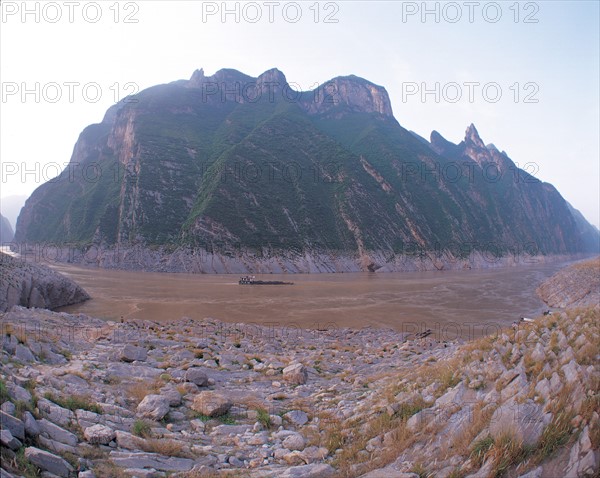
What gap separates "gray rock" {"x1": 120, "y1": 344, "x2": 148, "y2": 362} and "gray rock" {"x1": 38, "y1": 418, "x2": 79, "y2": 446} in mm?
6165

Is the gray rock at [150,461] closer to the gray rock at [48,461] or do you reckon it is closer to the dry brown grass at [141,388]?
the gray rock at [48,461]

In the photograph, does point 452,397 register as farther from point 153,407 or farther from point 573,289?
point 573,289

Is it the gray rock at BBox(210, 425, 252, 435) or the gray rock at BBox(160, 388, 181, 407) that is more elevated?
the gray rock at BBox(160, 388, 181, 407)

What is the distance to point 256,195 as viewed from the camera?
94.8 m

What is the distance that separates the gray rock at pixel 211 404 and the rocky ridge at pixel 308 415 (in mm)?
25

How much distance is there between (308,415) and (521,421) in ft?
13.9

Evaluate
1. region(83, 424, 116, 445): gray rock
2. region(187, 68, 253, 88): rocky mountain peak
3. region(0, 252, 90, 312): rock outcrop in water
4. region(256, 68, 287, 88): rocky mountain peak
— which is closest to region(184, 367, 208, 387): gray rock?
region(83, 424, 116, 445): gray rock

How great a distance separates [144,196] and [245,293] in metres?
57.6

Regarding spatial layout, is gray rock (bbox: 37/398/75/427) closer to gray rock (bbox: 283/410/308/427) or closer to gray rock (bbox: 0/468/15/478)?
gray rock (bbox: 0/468/15/478)

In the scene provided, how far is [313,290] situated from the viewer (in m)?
49.1

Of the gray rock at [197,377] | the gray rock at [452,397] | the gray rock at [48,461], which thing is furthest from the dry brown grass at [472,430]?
the gray rock at [197,377]

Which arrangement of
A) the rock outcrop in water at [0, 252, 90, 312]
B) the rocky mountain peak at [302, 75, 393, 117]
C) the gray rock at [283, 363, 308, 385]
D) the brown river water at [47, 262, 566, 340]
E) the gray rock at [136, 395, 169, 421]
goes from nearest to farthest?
the gray rock at [136, 395, 169, 421] < the gray rock at [283, 363, 308, 385] < the rock outcrop in water at [0, 252, 90, 312] < the brown river water at [47, 262, 566, 340] < the rocky mountain peak at [302, 75, 393, 117]

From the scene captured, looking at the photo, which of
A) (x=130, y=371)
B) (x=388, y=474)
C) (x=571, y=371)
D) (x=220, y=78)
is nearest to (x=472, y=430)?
(x=388, y=474)

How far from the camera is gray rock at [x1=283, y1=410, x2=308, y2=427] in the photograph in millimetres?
7711
